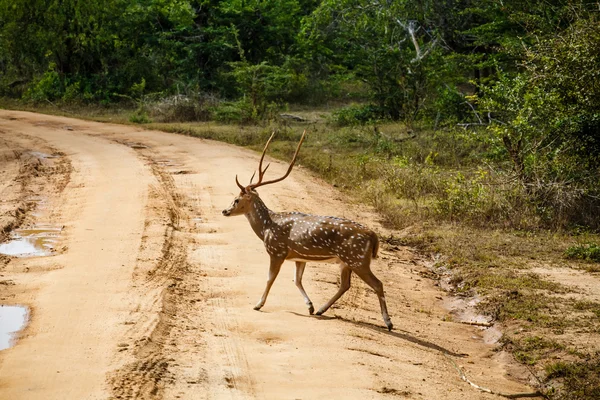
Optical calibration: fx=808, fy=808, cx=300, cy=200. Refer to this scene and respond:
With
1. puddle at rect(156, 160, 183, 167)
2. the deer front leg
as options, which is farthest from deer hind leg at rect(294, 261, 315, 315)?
puddle at rect(156, 160, 183, 167)

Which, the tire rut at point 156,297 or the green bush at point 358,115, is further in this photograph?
the green bush at point 358,115

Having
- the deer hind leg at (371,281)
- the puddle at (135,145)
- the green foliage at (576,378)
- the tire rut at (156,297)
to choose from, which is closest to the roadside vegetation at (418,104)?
the green foliage at (576,378)

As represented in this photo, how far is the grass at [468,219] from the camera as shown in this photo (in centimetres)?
1052

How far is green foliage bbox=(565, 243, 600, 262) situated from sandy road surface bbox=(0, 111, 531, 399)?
2.56 meters

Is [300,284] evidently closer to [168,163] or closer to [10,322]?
[10,322]

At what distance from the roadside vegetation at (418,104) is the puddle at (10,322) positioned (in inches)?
230

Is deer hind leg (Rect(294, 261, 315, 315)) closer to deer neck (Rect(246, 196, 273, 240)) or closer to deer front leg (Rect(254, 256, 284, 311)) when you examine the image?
deer front leg (Rect(254, 256, 284, 311))

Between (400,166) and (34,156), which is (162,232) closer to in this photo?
(400,166)

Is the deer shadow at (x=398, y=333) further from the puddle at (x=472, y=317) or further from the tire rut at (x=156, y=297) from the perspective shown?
the tire rut at (x=156, y=297)

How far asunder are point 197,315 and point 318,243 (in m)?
1.67

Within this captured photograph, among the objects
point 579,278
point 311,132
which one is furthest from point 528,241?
point 311,132

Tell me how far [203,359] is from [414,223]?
28.6ft

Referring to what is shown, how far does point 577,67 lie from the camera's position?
15.2 meters

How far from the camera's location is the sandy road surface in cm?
752
